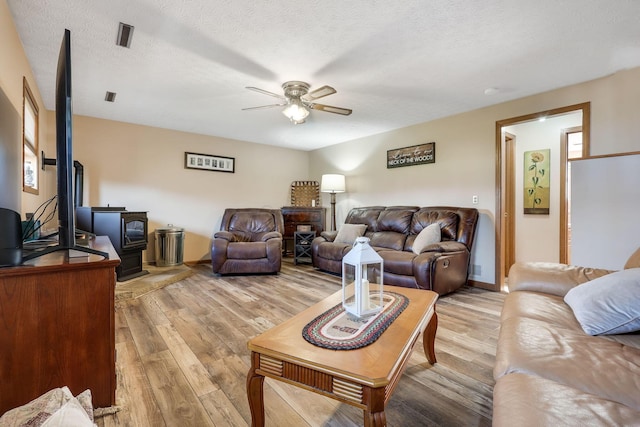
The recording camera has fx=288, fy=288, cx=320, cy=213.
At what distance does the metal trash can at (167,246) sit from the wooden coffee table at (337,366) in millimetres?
3885

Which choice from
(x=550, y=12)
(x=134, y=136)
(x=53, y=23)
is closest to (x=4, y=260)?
(x=53, y=23)

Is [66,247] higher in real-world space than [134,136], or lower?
lower

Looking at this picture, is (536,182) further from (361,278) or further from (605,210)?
(361,278)

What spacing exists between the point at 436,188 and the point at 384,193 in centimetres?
95

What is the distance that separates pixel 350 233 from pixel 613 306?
3.32 meters

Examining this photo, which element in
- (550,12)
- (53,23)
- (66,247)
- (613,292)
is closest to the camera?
(613,292)

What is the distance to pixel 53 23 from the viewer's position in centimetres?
204

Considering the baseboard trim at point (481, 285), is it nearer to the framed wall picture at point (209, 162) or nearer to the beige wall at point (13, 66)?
the framed wall picture at point (209, 162)

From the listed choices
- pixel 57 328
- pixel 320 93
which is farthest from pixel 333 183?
pixel 57 328

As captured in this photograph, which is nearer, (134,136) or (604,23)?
(604,23)

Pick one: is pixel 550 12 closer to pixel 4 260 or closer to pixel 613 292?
pixel 613 292

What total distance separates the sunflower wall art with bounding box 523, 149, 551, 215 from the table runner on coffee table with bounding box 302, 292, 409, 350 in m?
3.71

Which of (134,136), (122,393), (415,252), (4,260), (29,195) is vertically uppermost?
(134,136)

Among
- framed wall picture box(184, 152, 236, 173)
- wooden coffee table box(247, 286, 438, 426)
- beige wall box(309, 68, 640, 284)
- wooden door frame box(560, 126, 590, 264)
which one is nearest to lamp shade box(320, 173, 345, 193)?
beige wall box(309, 68, 640, 284)
